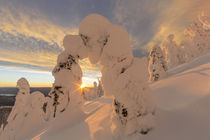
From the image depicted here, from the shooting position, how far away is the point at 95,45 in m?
4.21

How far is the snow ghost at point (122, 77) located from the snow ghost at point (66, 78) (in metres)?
1.83

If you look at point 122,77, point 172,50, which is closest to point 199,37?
point 172,50

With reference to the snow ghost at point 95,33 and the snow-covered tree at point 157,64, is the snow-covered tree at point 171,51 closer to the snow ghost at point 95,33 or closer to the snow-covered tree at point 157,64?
the snow-covered tree at point 157,64

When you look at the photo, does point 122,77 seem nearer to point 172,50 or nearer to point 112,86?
point 112,86

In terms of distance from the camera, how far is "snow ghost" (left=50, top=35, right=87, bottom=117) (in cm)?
557

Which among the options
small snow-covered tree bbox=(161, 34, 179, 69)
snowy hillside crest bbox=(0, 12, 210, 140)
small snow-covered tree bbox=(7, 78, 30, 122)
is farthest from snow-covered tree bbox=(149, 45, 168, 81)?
small snow-covered tree bbox=(7, 78, 30, 122)

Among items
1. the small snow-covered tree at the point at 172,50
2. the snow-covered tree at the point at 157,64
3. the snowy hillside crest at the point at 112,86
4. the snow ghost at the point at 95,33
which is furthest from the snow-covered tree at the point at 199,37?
the snow ghost at the point at 95,33

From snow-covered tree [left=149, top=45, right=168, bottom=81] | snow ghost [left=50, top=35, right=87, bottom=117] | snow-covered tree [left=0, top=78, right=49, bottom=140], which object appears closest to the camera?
snow ghost [left=50, top=35, right=87, bottom=117]

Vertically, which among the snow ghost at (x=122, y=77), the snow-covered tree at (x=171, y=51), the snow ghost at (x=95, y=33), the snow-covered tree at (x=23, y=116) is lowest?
the snow-covered tree at (x=23, y=116)

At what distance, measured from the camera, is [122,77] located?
145 inches

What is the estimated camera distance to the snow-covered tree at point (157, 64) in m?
17.1

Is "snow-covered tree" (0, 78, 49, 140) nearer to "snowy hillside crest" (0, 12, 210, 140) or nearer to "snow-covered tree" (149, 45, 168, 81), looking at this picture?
"snowy hillside crest" (0, 12, 210, 140)

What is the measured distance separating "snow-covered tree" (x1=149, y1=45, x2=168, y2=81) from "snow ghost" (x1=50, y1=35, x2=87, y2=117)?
15.3 meters

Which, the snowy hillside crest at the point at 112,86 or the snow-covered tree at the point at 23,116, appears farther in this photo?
the snow-covered tree at the point at 23,116
